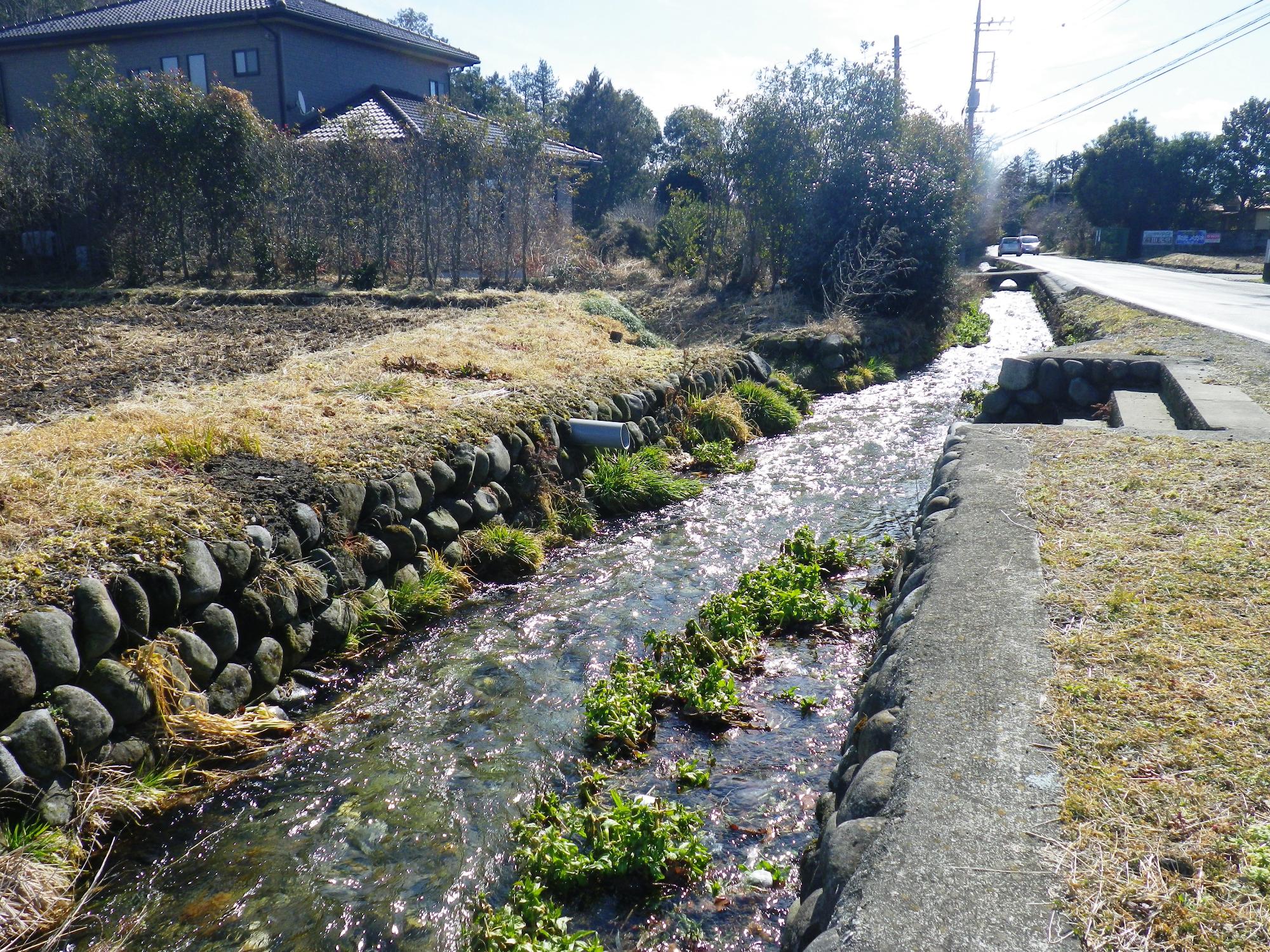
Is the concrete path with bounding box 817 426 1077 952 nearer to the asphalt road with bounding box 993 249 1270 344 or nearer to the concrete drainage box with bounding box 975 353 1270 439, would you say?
the concrete drainage box with bounding box 975 353 1270 439

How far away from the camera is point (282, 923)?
133 inches

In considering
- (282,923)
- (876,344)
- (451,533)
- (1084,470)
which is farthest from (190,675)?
(876,344)

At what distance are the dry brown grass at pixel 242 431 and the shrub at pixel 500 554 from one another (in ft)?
2.60

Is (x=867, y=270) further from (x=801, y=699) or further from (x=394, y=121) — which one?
(x=394, y=121)

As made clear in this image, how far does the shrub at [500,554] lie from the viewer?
6.77 m

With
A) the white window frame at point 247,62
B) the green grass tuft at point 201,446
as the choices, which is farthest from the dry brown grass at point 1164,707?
the white window frame at point 247,62

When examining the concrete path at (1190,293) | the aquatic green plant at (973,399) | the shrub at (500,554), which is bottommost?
the shrub at (500,554)

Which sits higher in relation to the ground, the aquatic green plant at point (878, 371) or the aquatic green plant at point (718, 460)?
the aquatic green plant at point (878, 371)

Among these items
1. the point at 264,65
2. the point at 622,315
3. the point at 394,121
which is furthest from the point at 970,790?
the point at 264,65

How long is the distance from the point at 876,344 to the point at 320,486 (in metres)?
13.4

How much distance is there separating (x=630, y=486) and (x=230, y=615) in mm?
4540

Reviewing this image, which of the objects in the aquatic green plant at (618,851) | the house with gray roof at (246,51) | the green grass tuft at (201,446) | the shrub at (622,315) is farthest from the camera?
the house with gray roof at (246,51)

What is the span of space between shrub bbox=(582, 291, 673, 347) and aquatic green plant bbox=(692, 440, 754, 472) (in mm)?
4243

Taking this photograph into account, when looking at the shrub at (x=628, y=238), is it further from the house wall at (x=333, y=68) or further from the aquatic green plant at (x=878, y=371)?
the aquatic green plant at (x=878, y=371)
